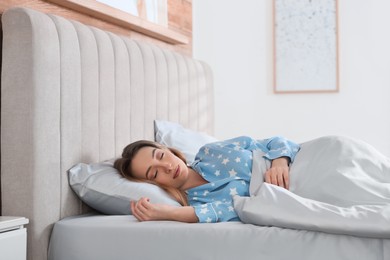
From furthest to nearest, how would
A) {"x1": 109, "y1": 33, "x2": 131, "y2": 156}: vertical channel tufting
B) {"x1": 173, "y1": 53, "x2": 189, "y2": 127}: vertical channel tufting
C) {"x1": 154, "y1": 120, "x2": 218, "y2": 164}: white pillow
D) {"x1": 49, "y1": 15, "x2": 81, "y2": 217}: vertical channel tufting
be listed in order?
{"x1": 173, "y1": 53, "x2": 189, "y2": 127}: vertical channel tufting
{"x1": 154, "y1": 120, "x2": 218, "y2": 164}: white pillow
{"x1": 109, "y1": 33, "x2": 131, "y2": 156}: vertical channel tufting
{"x1": 49, "y1": 15, "x2": 81, "y2": 217}: vertical channel tufting

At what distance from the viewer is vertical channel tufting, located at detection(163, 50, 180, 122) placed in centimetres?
303

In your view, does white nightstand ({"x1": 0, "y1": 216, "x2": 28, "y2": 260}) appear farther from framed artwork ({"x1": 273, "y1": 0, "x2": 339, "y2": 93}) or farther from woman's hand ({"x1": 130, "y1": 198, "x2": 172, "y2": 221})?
framed artwork ({"x1": 273, "y1": 0, "x2": 339, "y2": 93})

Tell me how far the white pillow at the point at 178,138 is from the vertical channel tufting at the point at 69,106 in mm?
658

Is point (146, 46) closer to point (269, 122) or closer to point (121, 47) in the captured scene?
point (121, 47)

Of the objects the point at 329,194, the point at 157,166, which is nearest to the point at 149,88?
the point at 157,166

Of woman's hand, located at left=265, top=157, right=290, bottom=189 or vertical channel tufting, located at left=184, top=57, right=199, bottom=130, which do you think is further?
vertical channel tufting, located at left=184, top=57, right=199, bottom=130

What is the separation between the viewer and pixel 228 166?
224 centimetres

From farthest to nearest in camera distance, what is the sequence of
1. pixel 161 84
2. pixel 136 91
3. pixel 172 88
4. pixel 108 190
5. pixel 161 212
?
pixel 172 88
pixel 161 84
pixel 136 91
pixel 108 190
pixel 161 212

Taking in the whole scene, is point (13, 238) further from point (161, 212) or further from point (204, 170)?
point (204, 170)

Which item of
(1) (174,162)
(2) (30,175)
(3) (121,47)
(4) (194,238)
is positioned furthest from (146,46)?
(4) (194,238)

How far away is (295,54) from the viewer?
4.24 metres

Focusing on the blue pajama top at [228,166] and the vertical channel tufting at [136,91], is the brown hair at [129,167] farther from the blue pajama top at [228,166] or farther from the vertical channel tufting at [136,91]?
the vertical channel tufting at [136,91]

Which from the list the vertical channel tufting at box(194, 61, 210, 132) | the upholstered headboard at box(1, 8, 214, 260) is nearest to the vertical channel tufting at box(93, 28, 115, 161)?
the upholstered headboard at box(1, 8, 214, 260)

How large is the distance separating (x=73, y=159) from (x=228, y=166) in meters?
0.56
